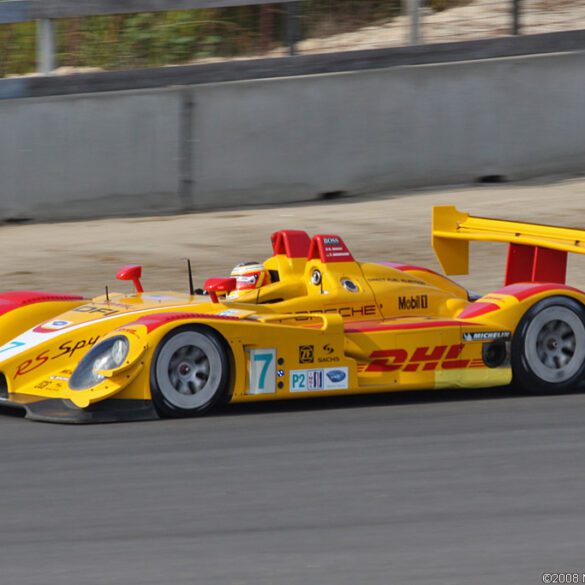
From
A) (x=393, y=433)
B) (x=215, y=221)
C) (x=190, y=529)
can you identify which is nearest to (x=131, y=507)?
(x=190, y=529)

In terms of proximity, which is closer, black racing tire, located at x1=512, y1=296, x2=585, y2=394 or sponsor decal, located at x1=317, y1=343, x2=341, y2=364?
sponsor decal, located at x1=317, y1=343, x2=341, y2=364

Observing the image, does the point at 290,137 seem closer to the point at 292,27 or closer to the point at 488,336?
the point at 292,27

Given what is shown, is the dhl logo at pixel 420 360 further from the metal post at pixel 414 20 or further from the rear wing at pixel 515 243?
the metal post at pixel 414 20

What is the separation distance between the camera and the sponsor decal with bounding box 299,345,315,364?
24.3 ft

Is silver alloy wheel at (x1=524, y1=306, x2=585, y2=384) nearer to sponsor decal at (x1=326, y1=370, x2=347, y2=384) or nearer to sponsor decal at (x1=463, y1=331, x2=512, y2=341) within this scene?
sponsor decal at (x1=463, y1=331, x2=512, y2=341)

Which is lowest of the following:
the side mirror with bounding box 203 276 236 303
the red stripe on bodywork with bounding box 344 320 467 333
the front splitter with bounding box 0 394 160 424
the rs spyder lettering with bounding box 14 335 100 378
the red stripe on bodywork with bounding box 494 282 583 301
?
the front splitter with bounding box 0 394 160 424

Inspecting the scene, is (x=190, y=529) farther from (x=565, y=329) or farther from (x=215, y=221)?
(x=215, y=221)

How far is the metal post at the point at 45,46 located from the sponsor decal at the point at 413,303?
653 cm

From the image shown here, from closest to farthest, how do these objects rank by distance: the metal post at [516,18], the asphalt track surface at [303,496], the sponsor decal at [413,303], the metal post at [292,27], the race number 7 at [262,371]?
the asphalt track surface at [303,496] < the race number 7 at [262,371] < the sponsor decal at [413,303] < the metal post at [292,27] < the metal post at [516,18]

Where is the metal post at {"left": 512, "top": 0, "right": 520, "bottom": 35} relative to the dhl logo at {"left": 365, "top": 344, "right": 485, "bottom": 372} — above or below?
above

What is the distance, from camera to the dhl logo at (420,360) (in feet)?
25.1

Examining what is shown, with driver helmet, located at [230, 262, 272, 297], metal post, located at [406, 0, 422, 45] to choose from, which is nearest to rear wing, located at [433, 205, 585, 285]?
driver helmet, located at [230, 262, 272, 297]

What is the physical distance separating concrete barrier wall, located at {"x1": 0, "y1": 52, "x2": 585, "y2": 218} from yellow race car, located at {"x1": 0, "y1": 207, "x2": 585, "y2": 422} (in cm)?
477

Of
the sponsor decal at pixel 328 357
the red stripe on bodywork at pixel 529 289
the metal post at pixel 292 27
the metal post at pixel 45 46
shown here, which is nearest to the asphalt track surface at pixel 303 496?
the sponsor decal at pixel 328 357
